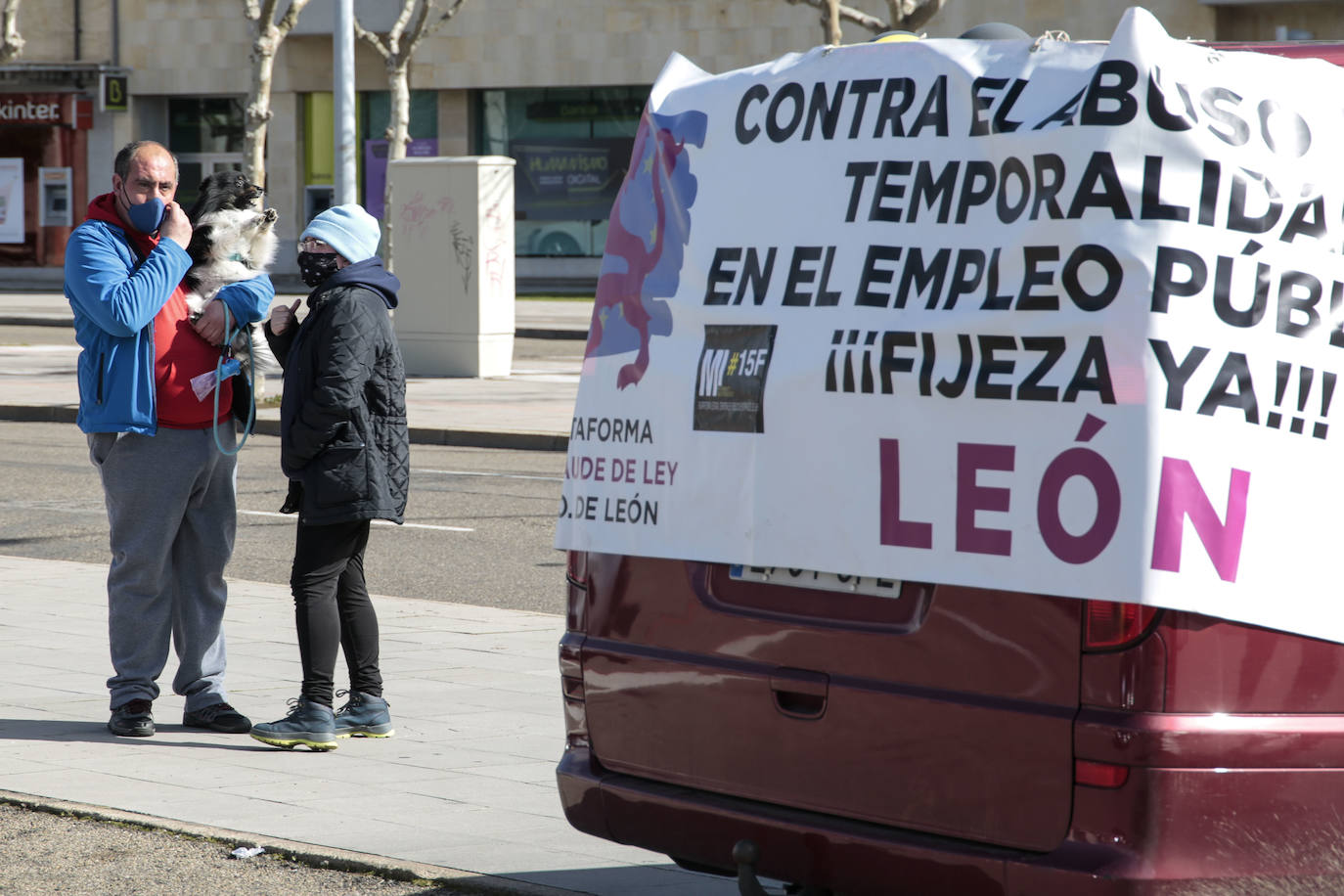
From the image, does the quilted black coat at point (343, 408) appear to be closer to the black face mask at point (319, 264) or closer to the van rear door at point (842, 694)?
the black face mask at point (319, 264)

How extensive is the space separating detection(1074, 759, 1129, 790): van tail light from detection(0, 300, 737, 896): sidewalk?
162cm

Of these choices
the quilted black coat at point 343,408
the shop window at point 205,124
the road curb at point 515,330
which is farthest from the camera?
the shop window at point 205,124

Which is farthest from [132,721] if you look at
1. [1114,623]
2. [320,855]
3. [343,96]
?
[343,96]

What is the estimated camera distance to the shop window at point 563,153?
39.9m

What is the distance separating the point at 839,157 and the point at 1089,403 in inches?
30.4

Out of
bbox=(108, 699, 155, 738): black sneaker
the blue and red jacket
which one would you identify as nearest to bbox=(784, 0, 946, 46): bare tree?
the blue and red jacket

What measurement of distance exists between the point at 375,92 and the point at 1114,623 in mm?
40308

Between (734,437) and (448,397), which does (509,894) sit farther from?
(448,397)

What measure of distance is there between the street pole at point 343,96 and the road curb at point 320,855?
A: 14.7 metres

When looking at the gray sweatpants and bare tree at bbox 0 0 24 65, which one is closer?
the gray sweatpants

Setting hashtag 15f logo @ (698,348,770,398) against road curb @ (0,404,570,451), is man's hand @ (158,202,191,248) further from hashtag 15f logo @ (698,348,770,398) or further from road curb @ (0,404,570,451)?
road curb @ (0,404,570,451)

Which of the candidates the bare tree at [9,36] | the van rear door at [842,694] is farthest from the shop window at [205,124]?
the van rear door at [842,694]

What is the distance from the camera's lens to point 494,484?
1409 cm

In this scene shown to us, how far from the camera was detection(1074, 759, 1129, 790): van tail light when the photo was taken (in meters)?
3.32
